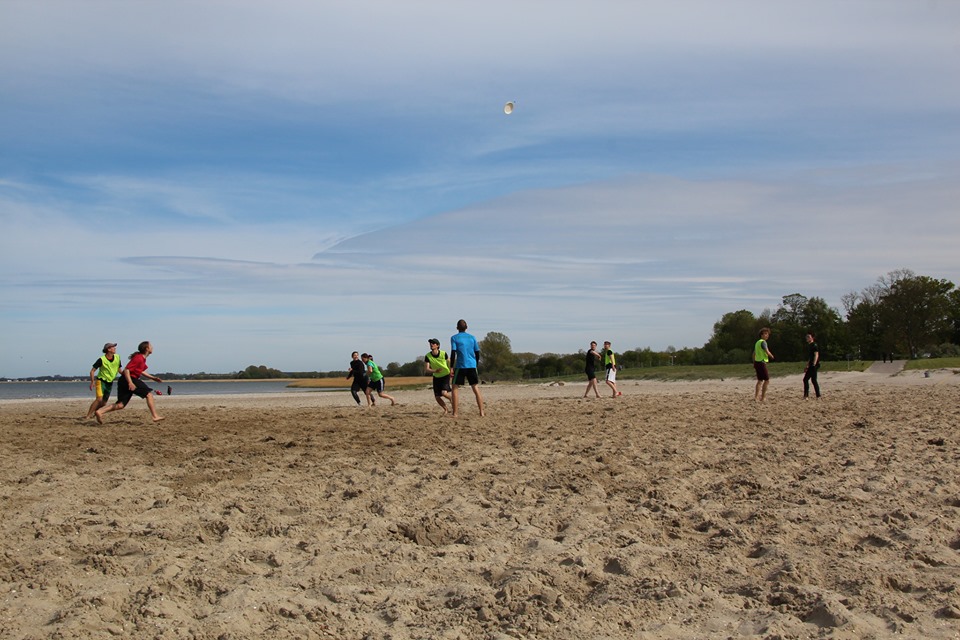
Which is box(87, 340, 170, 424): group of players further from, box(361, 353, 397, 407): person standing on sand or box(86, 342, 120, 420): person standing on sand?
box(361, 353, 397, 407): person standing on sand

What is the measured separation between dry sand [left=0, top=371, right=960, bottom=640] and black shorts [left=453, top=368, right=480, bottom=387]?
427cm

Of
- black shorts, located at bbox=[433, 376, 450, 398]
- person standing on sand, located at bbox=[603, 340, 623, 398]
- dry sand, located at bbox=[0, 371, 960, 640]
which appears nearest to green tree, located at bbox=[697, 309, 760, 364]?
person standing on sand, located at bbox=[603, 340, 623, 398]

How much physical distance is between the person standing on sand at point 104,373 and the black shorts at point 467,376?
6.33 metres

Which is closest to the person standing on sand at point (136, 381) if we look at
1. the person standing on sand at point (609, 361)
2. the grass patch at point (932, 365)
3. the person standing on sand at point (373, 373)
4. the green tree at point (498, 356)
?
the person standing on sand at point (373, 373)

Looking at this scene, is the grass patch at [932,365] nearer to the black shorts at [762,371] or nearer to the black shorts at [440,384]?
the black shorts at [762,371]

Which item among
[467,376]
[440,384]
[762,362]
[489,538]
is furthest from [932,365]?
[489,538]

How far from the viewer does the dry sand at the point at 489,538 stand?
4395mm

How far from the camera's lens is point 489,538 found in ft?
19.5

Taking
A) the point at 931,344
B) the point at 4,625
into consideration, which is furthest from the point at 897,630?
the point at 931,344

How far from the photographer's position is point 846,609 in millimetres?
4352

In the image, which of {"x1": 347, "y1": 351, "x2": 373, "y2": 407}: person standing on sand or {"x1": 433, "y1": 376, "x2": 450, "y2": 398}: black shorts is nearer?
{"x1": 433, "y1": 376, "x2": 450, "y2": 398}: black shorts

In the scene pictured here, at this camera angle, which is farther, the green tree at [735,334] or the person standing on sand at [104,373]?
the green tree at [735,334]

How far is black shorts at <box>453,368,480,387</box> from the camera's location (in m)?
14.9

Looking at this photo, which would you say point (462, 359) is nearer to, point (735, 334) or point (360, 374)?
point (360, 374)
